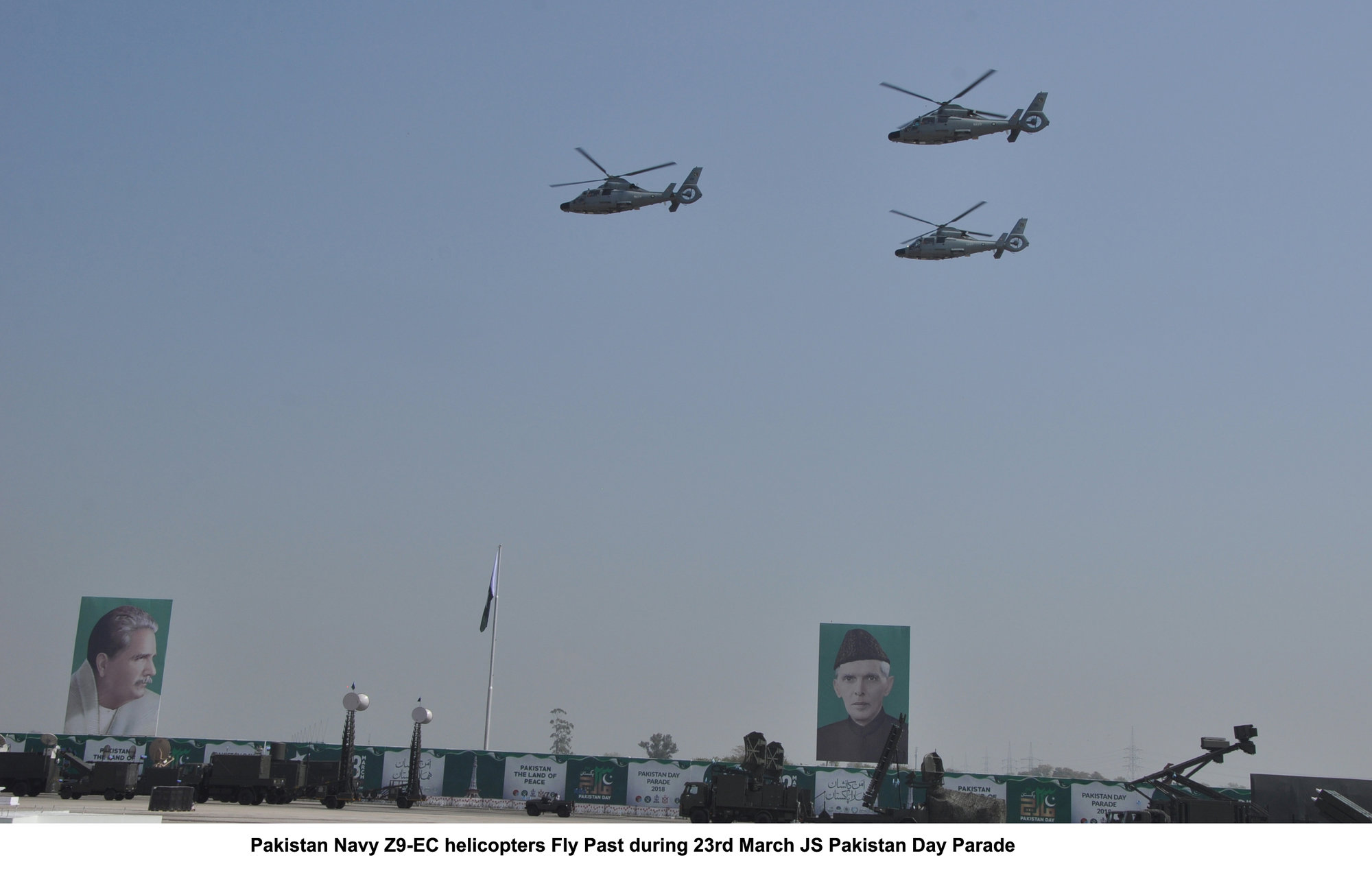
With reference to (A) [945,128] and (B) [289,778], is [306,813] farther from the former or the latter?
(A) [945,128]

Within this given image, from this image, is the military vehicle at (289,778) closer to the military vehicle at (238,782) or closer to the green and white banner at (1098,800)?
the military vehicle at (238,782)

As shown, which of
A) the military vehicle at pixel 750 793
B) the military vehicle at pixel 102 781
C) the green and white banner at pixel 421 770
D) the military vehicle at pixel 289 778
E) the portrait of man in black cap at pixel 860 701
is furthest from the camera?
the portrait of man in black cap at pixel 860 701

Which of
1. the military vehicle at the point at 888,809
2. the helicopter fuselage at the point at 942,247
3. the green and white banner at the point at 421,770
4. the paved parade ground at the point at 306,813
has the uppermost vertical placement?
the helicopter fuselage at the point at 942,247

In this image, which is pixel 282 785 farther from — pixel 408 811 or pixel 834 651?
pixel 834 651

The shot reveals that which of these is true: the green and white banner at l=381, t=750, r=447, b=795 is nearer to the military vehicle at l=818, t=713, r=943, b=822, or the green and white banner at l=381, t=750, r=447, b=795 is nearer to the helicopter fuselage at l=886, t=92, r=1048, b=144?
the military vehicle at l=818, t=713, r=943, b=822

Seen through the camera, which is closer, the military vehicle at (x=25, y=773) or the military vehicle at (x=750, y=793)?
the military vehicle at (x=750, y=793)

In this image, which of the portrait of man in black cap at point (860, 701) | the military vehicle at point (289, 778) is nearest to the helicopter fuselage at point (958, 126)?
the portrait of man in black cap at point (860, 701)
